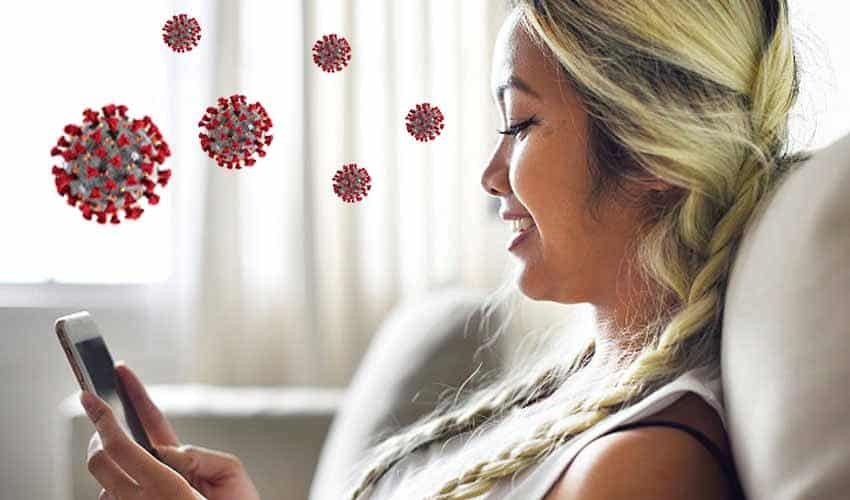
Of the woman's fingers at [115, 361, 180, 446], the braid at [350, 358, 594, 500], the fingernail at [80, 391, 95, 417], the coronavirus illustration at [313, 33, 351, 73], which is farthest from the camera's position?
the braid at [350, 358, 594, 500]

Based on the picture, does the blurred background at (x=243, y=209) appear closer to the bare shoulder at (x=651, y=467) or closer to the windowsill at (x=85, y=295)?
the windowsill at (x=85, y=295)

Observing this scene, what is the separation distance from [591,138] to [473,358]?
635mm

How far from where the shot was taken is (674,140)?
2.51 feet

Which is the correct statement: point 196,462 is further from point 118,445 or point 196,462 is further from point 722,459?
point 722,459

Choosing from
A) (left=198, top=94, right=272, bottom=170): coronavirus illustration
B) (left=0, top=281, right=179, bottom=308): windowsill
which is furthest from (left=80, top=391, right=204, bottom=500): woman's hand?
(left=0, top=281, right=179, bottom=308): windowsill

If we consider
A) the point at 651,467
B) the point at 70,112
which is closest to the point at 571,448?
the point at 651,467

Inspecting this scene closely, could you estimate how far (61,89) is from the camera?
2164 mm

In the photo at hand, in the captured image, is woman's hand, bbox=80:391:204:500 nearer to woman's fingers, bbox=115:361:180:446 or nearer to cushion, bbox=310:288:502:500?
woman's fingers, bbox=115:361:180:446

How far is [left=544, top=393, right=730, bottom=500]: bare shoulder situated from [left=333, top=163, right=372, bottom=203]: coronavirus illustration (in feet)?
0.73

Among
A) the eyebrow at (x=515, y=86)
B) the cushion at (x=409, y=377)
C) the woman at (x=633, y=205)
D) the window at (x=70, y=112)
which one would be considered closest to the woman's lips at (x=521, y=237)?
the woman at (x=633, y=205)

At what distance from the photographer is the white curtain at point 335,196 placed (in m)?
2.11

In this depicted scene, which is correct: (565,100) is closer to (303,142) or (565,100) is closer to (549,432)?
(549,432)

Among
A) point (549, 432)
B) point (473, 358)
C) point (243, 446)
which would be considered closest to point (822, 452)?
point (549, 432)

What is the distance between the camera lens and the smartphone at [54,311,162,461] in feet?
2.67
